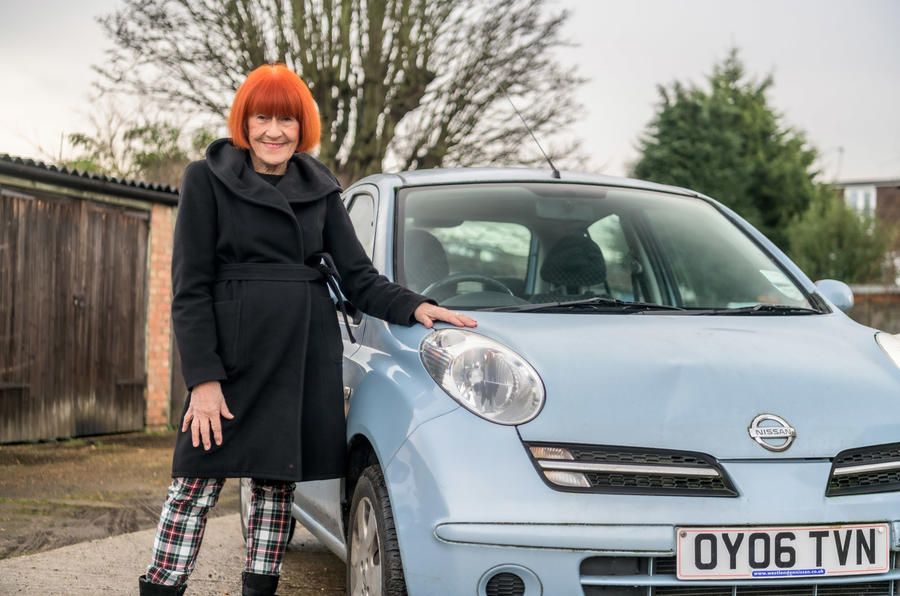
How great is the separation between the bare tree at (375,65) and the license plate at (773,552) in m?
18.3

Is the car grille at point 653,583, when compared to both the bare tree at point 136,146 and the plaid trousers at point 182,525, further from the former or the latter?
the bare tree at point 136,146

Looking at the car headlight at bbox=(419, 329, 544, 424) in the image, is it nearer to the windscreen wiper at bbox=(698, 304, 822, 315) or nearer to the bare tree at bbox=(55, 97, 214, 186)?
the windscreen wiper at bbox=(698, 304, 822, 315)

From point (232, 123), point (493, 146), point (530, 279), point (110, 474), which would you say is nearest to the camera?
point (232, 123)

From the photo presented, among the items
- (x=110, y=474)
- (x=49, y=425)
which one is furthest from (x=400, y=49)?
(x=110, y=474)

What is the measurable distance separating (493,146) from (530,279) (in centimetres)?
1676

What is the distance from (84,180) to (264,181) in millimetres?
7830

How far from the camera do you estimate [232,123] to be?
3.22 meters

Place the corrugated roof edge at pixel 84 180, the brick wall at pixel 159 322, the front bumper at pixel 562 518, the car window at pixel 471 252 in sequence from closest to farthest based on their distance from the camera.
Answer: the front bumper at pixel 562 518 < the car window at pixel 471 252 < the corrugated roof edge at pixel 84 180 < the brick wall at pixel 159 322

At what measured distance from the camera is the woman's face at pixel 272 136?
3188mm

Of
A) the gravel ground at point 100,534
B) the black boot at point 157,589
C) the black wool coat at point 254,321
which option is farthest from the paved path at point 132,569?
the black wool coat at point 254,321

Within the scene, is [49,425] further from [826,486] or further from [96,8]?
[96,8]

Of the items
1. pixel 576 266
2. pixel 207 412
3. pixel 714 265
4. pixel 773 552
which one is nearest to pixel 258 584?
pixel 207 412

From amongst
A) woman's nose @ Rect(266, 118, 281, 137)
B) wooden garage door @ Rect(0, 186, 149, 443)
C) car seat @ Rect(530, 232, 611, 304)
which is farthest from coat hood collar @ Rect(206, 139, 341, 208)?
wooden garage door @ Rect(0, 186, 149, 443)

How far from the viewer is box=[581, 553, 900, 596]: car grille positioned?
8.10 feet
